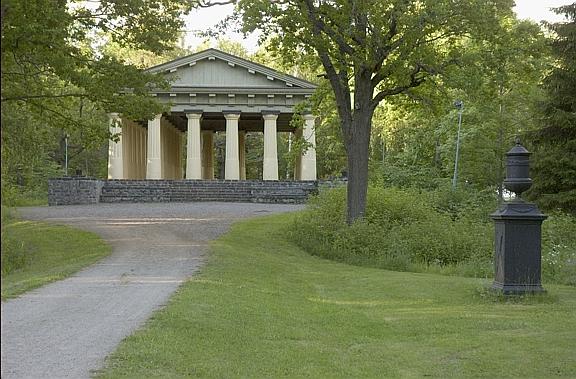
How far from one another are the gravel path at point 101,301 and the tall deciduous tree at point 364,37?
5.30 m

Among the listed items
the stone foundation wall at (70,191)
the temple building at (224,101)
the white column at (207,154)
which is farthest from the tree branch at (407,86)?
the white column at (207,154)

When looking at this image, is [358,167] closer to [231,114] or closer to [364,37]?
[364,37]

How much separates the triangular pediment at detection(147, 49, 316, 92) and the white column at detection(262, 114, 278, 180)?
1.90 meters

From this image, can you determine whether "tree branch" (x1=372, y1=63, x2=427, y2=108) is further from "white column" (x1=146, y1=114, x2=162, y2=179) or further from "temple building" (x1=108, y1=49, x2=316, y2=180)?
"white column" (x1=146, y1=114, x2=162, y2=179)

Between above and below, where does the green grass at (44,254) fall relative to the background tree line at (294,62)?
below

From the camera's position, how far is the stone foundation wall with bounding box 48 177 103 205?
130ft

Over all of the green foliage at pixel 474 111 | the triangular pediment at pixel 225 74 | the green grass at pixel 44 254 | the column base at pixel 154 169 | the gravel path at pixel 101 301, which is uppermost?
the triangular pediment at pixel 225 74

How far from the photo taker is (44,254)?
68.2 feet

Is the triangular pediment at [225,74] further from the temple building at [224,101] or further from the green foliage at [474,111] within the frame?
the green foliage at [474,111]

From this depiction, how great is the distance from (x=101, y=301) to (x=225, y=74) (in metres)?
36.5

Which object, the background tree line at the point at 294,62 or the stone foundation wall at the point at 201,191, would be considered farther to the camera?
the stone foundation wall at the point at 201,191

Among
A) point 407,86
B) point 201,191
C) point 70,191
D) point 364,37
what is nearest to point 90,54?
point 364,37

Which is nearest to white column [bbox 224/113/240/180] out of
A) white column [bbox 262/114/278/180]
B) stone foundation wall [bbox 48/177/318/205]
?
white column [bbox 262/114/278/180]

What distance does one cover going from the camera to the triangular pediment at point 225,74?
46.6 m
